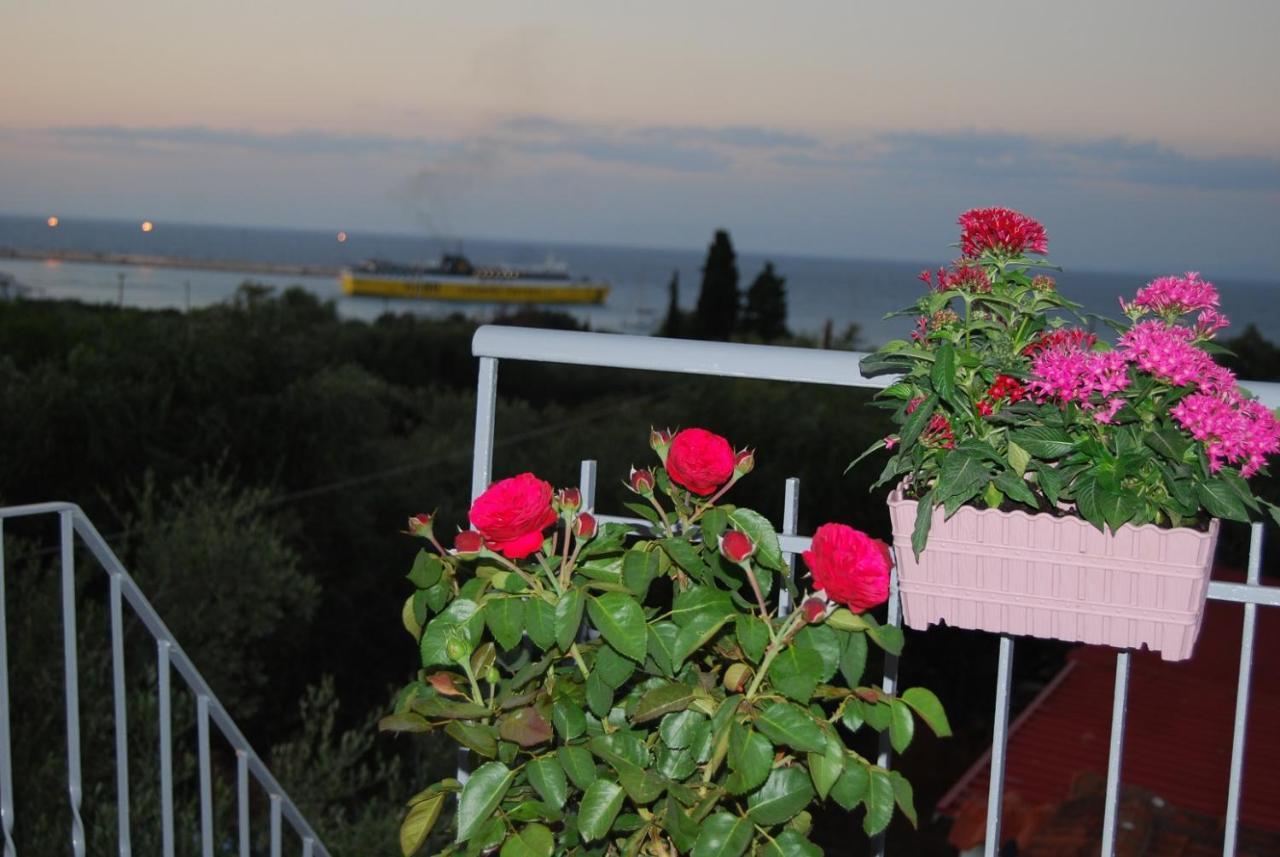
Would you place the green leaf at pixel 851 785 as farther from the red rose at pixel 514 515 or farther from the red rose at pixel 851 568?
the red rose at pixel 514 515

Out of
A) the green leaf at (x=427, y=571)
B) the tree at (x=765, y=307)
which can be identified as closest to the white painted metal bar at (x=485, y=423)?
the green leaf at (x=427, y=571)

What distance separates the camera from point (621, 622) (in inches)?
40.4

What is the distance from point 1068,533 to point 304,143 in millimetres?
16615

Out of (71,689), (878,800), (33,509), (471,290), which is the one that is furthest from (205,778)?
(471,290)

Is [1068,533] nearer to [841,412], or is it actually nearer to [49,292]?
[841,412]

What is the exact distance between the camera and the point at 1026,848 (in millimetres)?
5523

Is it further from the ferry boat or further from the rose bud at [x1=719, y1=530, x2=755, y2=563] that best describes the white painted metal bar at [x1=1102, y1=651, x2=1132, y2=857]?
the ferry boat

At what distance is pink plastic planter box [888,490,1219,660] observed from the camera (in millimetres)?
1012

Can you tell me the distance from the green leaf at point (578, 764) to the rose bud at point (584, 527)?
191mm

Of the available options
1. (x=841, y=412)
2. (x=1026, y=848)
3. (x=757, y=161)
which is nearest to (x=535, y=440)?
(x=841, y=412)

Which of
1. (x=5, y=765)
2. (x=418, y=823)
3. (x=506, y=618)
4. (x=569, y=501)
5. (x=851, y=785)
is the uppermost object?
(x=569, y=501)

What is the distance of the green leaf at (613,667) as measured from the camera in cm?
104

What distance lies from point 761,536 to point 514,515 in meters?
0.24

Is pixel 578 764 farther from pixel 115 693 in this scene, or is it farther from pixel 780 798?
pixel 115 693
